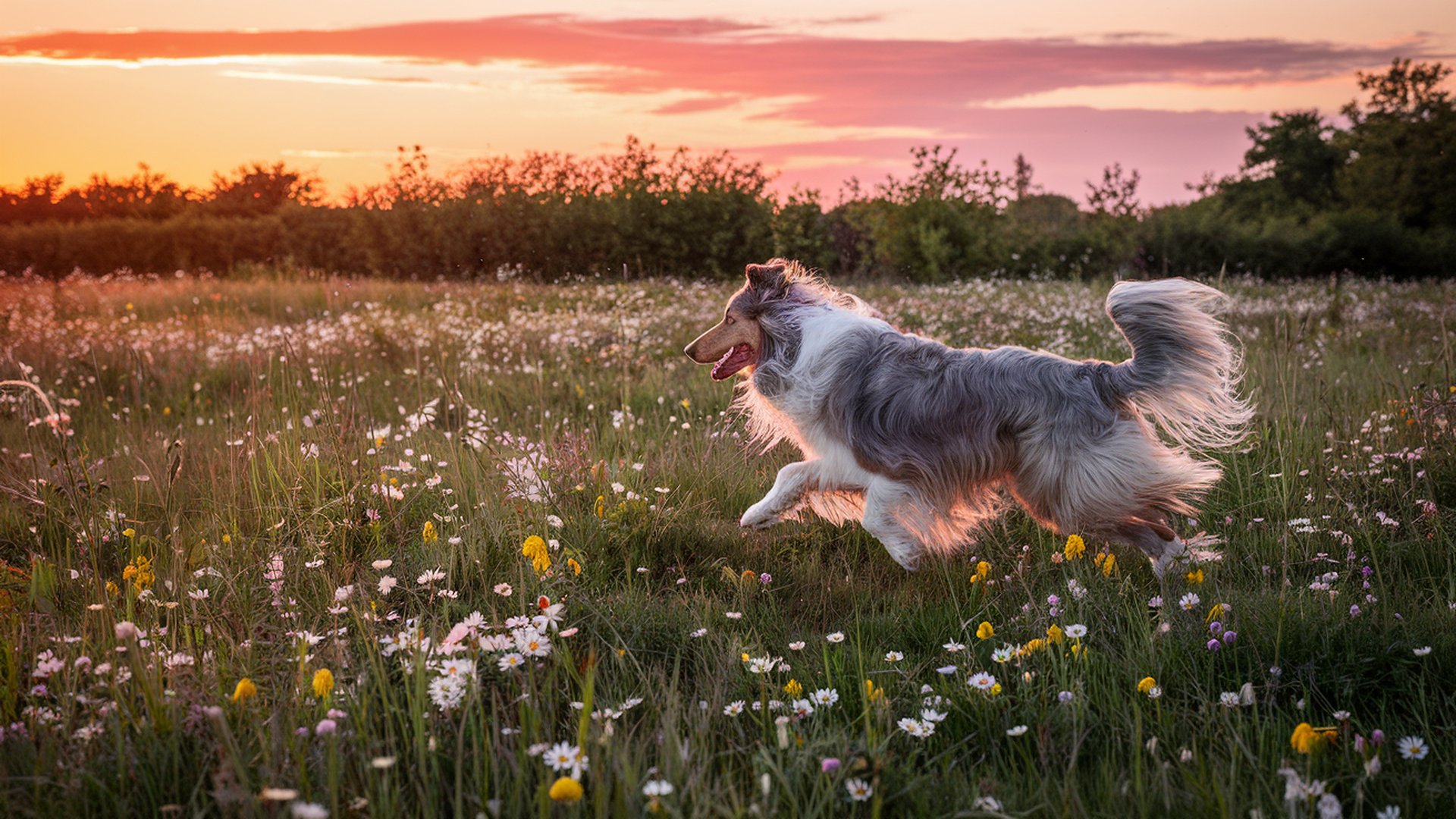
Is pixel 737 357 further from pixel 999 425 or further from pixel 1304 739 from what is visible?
pixel 1304 739

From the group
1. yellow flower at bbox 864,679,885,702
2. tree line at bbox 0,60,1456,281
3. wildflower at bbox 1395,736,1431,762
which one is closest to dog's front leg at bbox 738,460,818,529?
yellow flower at bbox 864,679,885,702

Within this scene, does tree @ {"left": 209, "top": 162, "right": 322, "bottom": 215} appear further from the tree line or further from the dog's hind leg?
the dog's hind leg

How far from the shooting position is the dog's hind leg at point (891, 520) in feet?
13.9

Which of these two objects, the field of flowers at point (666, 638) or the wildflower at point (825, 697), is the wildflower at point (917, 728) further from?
the wildflower at point (825, 697)

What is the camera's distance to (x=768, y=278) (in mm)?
4973

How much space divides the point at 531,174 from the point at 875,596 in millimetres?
23637

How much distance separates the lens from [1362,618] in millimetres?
3092

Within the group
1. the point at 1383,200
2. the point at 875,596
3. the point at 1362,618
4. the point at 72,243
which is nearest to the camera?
the point at 1362,618

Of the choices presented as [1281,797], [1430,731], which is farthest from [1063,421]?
[1281,797]

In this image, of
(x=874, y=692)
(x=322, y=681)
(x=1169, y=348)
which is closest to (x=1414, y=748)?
(x=874, y=692)

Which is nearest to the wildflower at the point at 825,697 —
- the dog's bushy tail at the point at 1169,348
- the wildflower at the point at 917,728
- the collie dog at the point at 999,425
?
the wildflower at the point at 917,728

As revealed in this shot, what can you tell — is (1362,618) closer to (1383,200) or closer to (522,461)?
(522,461)

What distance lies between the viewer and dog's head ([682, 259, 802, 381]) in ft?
16.2

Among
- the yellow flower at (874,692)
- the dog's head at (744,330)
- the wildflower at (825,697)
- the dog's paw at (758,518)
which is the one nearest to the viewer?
the yellow flower at (874,692)
